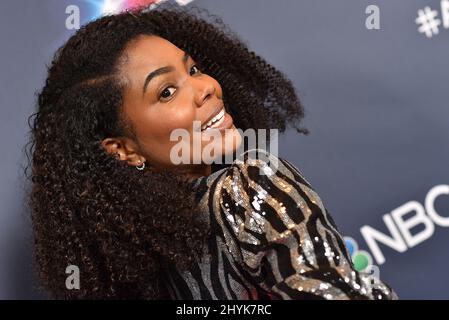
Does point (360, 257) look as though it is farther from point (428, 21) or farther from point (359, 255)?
point (428, 21)

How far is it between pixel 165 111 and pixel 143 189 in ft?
0.45

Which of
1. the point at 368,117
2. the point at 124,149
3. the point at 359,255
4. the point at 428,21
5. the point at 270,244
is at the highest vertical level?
the point at 428,21

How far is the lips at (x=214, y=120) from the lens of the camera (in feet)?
4.00

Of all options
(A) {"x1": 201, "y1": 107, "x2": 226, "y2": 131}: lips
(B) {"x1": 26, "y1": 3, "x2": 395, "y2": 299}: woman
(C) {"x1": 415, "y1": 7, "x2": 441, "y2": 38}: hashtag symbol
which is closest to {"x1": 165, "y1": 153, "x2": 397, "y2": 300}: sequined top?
(B) {"x1": 26, "y1": 3, "x2": 395, "y2": 299}: woman

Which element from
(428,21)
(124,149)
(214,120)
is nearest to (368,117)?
(428,21)

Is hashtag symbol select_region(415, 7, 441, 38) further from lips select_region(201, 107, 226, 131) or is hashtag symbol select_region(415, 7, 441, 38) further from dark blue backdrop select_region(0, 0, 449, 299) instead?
lips select_region(201, 107, 226, 131)

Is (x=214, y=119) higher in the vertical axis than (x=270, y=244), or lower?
higher

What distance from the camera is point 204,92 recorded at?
122 cm

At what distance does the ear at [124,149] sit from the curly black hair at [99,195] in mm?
14

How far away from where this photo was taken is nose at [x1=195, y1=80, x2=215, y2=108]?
1.21m

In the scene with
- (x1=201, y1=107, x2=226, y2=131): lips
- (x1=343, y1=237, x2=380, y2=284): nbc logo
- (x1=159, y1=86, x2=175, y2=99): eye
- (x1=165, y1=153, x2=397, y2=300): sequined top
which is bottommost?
(x1=165, y1=153, x2=397, y2=300): sequined top

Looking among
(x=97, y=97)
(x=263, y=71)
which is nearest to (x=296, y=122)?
(x=263, y=71)

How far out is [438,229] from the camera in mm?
1604
